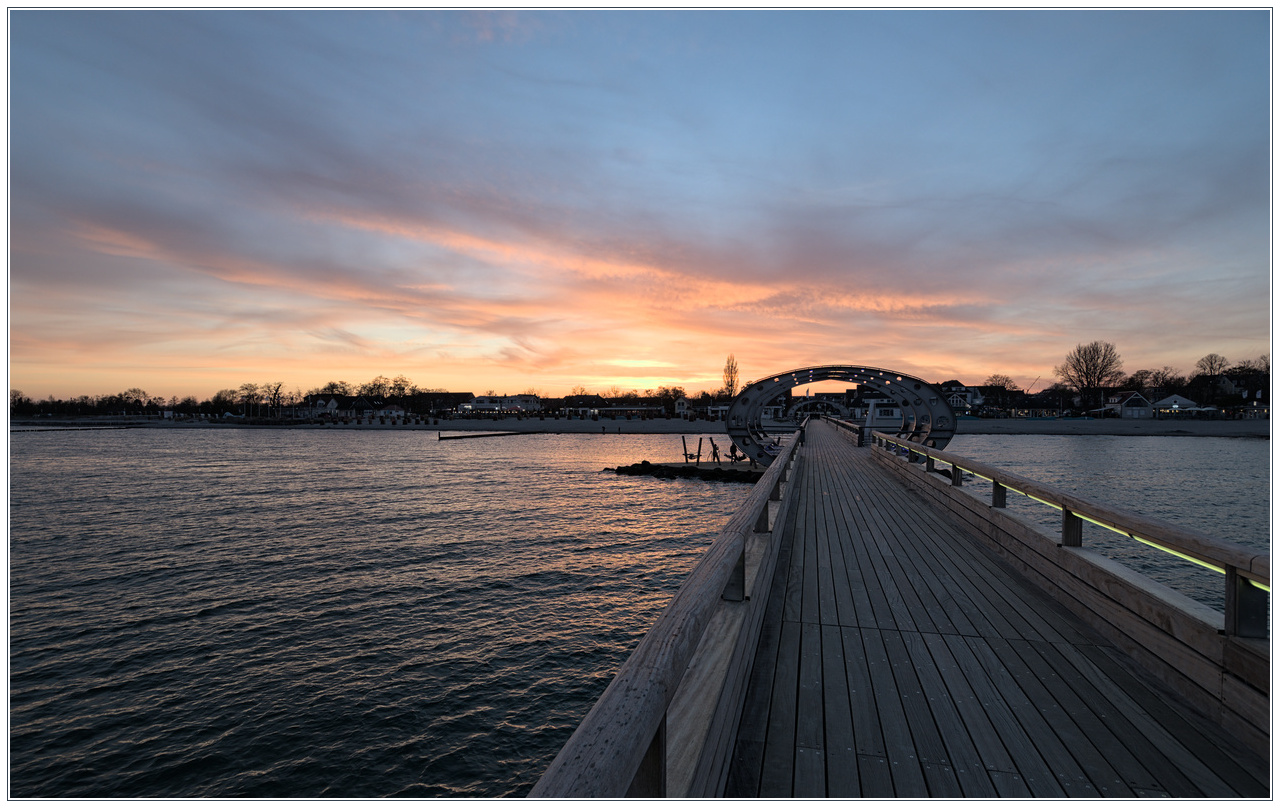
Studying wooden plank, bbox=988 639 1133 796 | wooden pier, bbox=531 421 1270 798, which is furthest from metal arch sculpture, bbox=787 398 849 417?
wooden plank, bbox=988 639 1133 796

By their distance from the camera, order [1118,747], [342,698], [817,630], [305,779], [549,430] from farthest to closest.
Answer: [549,430] < [342,698] < [305,779] < [817,630] < [1118,747]

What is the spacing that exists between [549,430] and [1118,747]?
8543 centimetres

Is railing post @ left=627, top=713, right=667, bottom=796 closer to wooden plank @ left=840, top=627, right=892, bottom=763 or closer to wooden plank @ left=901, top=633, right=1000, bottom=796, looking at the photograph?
wooden plank @ left=840, top=627, right=892, bottom=763

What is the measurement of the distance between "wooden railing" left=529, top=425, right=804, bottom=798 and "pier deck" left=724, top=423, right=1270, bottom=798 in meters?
0.32

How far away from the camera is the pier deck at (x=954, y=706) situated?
2701 mm

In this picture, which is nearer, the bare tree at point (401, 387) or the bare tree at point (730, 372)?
the bare tree at point (730, 372)

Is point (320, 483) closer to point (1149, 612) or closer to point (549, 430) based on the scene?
point (1149, 612)

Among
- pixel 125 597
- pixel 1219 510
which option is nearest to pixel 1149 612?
pixel 125 597

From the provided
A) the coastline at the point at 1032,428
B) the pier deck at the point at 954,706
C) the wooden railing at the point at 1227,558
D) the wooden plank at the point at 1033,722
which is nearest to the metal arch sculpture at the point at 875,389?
the pier deck at the point at 954,706

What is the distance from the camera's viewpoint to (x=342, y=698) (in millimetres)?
8211

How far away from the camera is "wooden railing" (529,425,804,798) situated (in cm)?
127

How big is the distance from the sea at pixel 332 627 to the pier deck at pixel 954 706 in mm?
4337

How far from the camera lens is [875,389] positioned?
25234 millimetres

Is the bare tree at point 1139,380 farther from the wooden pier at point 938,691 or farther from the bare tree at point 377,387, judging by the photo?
the bare tree at point 377,387
